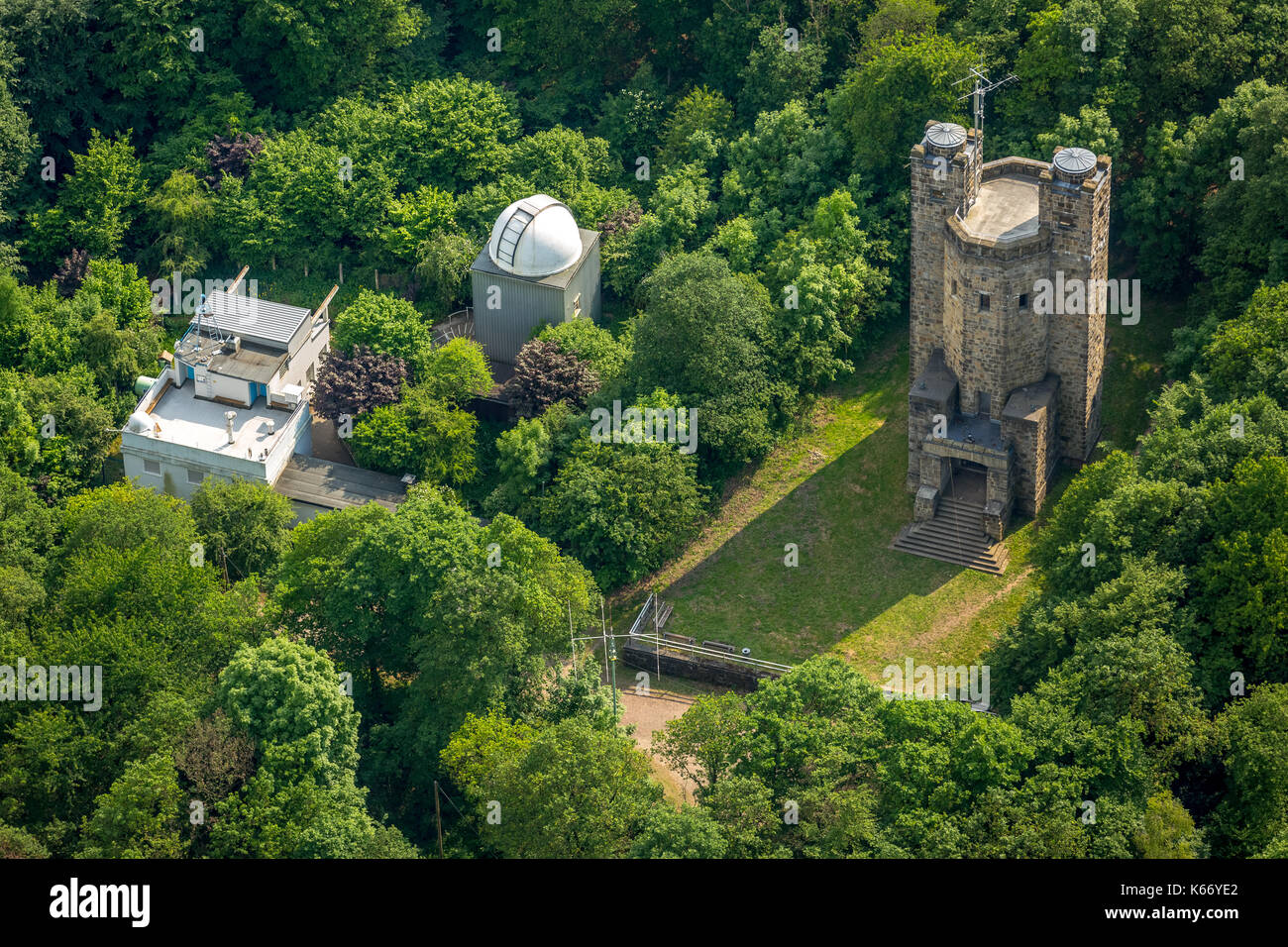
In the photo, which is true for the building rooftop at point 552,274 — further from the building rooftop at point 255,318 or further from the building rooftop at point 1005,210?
the building rooftop at point 1005,210

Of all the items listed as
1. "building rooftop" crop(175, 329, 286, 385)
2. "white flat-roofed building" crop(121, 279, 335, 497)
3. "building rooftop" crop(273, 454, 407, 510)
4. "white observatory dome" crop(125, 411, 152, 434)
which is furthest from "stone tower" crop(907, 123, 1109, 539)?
"white observatory dome" crop(125, 411, 152, 434)

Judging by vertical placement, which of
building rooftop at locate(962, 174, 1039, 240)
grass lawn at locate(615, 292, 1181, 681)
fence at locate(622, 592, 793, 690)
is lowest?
fence at locate(622, 592, 793, 690)

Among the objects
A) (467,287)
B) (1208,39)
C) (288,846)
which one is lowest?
(288,846)

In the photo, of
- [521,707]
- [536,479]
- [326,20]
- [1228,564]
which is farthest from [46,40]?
[1228,564]

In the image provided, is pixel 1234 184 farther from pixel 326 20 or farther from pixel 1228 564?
pixel 326 20

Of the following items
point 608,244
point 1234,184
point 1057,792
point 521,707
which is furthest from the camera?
point 608,244

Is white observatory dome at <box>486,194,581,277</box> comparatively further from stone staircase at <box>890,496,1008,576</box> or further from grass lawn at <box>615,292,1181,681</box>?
stone staircase at <box>890,496,1008,576</box>

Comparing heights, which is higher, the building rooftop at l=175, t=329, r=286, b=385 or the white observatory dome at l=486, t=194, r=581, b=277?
the white observatory dome at l=486, t=194, r=581, b=277
